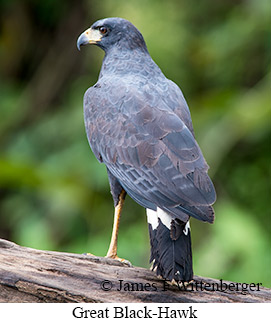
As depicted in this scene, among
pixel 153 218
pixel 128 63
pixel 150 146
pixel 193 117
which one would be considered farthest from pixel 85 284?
pixel 193 117

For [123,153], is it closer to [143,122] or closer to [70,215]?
[143,122]

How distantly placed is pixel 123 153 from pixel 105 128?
0.29m

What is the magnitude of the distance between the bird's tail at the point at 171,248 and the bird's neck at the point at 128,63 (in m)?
1.29

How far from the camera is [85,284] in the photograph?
353 centimetres

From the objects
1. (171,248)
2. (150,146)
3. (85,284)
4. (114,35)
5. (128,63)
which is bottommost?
(85,284)

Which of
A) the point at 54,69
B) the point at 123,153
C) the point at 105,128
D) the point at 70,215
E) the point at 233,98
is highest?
the point at 54,69

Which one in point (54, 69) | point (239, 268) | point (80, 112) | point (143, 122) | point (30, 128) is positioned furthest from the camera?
point (54, 69)

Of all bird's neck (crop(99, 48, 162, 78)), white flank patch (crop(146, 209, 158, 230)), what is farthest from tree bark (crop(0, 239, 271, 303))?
bird's neck (crop(99, 48, 162, 78))

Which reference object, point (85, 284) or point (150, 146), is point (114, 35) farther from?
point (85, 284)

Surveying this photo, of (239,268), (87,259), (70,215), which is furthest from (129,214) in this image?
(87,259)

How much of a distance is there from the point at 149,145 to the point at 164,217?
51cm

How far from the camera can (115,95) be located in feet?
12.7

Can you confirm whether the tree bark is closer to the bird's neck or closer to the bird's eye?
the bird's neck

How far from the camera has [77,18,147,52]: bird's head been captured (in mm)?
4262
